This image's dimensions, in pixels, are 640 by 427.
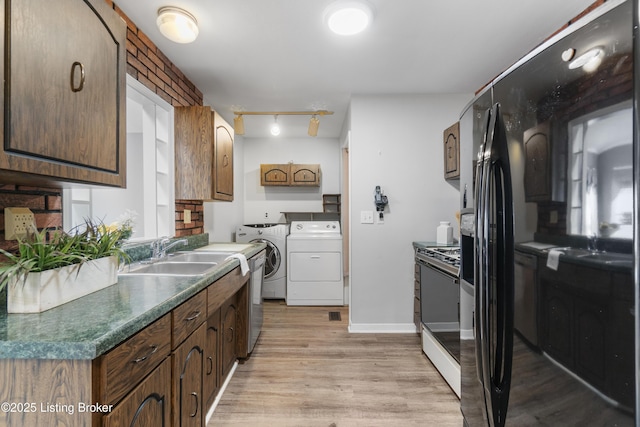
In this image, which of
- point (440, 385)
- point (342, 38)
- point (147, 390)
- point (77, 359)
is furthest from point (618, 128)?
point (440, 385)

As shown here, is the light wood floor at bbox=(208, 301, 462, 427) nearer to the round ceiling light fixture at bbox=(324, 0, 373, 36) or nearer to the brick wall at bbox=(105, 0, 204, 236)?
the brick wall at bbox=(105, 0, 204, 236)

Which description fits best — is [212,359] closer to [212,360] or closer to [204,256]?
[212,360]

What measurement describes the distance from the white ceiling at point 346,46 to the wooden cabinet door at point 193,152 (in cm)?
37

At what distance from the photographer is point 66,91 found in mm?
923

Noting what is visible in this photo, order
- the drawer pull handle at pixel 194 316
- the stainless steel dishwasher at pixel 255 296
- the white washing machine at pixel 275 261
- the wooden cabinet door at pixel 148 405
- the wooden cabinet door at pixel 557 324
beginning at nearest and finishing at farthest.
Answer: the wooden cabinet door at pixel 557 324
the wooden cabinet door at pixel 148 405
the drawer pull handle at pixel 194 316
the stainless steel dishwasher at pixel 255 296
the white washing machine at pixel 275 261

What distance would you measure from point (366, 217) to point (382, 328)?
3.61 feet

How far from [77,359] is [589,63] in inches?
50.6

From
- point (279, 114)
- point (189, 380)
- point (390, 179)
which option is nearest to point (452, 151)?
point (390, 179)

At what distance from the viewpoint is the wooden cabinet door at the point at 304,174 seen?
4.19 metres

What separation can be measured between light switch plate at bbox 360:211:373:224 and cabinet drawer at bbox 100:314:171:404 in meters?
2.06

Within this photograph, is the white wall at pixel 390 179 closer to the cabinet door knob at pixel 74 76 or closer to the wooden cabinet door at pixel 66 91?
the wooden cabinet door at pixel 66 91

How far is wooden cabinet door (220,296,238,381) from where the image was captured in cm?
183

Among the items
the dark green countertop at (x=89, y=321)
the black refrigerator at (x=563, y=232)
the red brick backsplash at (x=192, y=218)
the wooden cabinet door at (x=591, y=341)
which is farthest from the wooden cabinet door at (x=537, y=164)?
the red brick backsplash at (x=192, y=218)

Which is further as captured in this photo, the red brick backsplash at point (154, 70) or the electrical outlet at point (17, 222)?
the red brick backsplash at point (154, 70)
